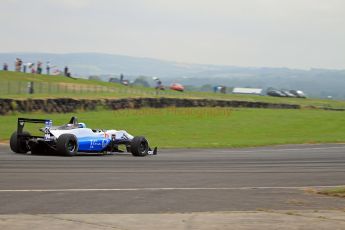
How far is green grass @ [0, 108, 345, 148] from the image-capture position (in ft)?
123

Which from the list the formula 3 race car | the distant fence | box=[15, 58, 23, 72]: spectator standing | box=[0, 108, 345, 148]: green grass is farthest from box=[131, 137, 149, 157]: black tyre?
box=[15, 58, 23, 72]: spectator standing

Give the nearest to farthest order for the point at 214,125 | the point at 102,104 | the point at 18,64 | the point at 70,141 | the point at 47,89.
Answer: the point at 70,141
the point at 214,125
the point at 47,89
the point at 102,104
the point at 18,64

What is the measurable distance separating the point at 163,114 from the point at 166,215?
145 ft

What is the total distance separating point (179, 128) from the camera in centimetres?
4478

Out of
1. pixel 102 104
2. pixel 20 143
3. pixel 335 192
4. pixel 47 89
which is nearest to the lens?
pixel 335 192

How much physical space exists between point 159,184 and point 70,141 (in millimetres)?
7967

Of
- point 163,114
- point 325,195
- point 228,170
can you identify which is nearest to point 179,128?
point 163,114

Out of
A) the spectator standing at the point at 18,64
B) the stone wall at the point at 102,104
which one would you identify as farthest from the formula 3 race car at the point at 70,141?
the spectator standing at the point at 18,64

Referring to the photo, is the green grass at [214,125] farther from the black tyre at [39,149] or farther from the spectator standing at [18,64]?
the spectator standing at [18,64]

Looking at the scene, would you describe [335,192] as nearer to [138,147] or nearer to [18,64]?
[138,147]

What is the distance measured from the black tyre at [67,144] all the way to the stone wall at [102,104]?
2353cm

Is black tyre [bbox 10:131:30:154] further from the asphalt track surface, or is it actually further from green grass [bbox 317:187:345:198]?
green grass [bbox 317:187:345:198]

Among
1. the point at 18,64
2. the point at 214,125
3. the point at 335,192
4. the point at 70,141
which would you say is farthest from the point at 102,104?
the point at 335,192

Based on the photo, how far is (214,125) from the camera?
156 feet
